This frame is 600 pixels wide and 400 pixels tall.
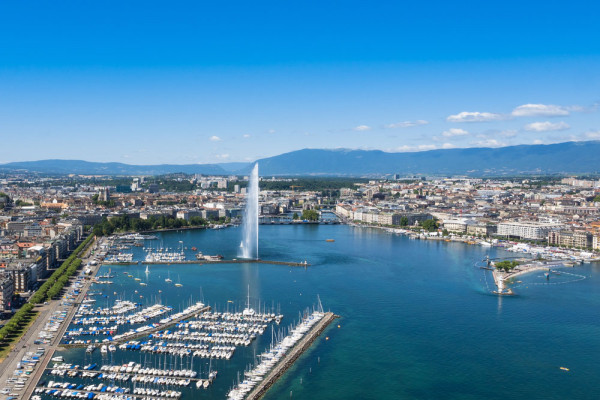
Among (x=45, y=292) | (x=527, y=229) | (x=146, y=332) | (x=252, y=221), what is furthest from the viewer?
(x=527, y=229)

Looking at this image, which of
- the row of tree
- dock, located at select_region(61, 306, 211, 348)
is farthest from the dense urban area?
dock, located at select_region(61, 306, 211, 348)

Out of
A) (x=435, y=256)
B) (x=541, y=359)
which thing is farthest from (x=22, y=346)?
(x=435, y=256)

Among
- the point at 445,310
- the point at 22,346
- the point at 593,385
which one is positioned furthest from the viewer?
the point at 445,310

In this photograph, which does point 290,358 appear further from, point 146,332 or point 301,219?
point 301,219

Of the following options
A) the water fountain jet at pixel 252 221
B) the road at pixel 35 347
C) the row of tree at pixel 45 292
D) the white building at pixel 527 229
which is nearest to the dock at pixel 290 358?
the road at pixel 35 347

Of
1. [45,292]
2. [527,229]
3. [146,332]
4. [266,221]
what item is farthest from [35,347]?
[266,221]

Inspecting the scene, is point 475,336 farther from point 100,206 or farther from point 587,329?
point 100,206
